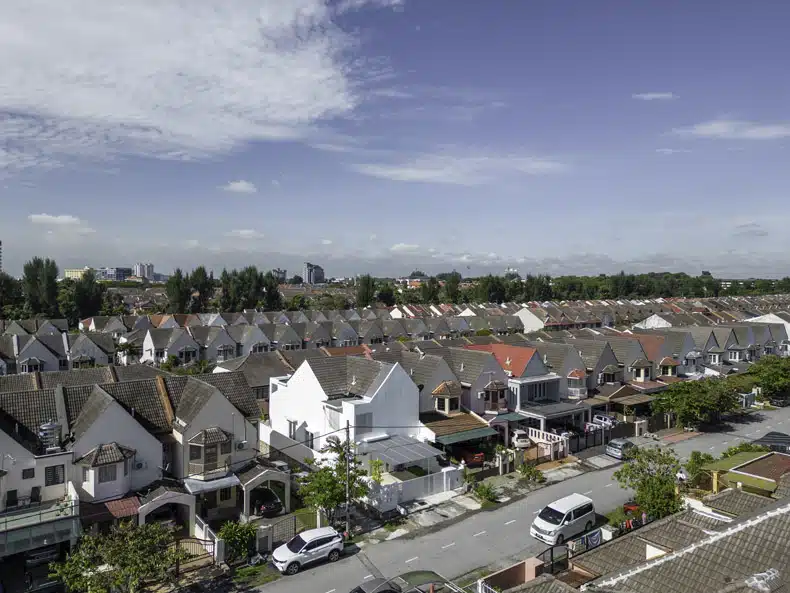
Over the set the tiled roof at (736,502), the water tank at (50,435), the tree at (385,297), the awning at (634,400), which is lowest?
the awning at (634,400)

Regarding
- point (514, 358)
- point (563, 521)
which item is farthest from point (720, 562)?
point (514, 358)

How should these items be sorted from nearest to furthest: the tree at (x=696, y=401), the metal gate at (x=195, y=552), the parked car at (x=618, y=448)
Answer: the metal gate at (x=195, y=552) < the parked car at (x=618, y=448) < the tree at (x=696, y=401)

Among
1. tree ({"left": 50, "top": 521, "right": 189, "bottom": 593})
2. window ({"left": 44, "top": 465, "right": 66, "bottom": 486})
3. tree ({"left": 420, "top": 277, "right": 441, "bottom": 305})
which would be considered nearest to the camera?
tree ({"left": 50, "top": 521, "right": 189, "bottom": 593})

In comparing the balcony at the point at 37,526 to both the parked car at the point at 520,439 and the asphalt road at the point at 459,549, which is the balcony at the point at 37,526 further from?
the parked car at the point at 520,439

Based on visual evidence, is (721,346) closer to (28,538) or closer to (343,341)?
(343,341)

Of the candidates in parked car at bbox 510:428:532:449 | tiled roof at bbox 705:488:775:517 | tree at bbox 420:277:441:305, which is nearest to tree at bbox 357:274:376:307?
tree at bbox 420:277:441:305

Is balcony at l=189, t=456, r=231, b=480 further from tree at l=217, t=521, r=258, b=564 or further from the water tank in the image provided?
the water tank

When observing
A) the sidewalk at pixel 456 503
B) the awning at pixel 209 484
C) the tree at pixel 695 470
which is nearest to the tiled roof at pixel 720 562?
the sidewalk at pixel 456 503
